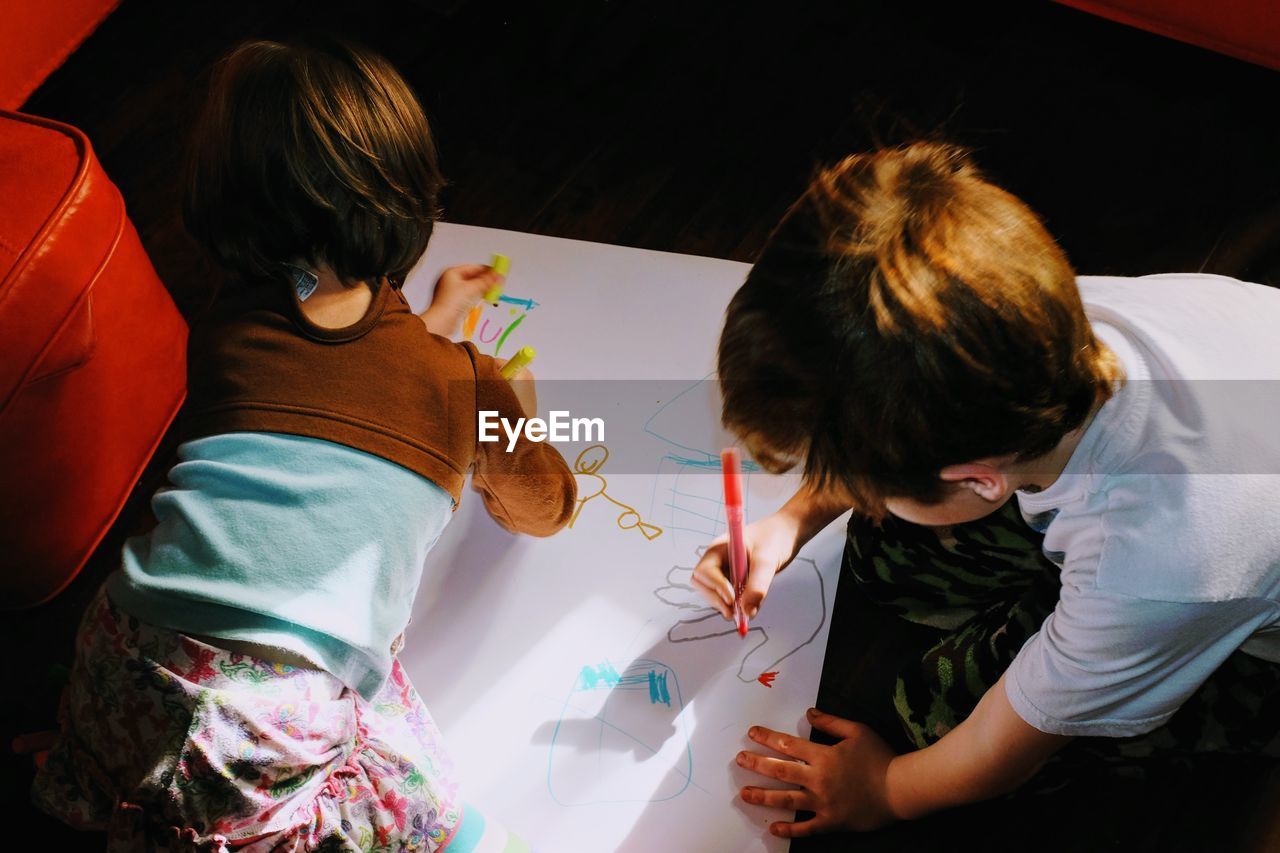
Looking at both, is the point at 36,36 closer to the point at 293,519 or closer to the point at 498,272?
the point at 498,272

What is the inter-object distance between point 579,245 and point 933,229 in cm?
52

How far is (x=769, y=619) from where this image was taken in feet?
2.86

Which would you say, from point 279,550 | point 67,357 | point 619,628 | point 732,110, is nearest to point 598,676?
point 619,628

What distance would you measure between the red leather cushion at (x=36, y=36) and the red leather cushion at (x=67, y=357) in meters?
0.41

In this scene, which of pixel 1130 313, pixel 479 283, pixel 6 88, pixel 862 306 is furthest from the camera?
pixel 6 88

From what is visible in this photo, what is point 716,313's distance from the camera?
0.99m

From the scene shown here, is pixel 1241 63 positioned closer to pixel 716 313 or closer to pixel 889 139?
pixel 889 139

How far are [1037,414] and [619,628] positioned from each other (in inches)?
15.9

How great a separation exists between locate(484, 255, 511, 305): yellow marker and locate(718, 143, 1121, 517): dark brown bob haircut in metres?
0.41

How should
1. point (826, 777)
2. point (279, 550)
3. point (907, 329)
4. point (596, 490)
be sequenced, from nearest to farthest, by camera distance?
point (907, 329) < point (279, 550) < point (826, 777) < point (596, 490)

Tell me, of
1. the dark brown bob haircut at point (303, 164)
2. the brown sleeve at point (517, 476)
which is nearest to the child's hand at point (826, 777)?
the brown sleeve at point (517, 476)

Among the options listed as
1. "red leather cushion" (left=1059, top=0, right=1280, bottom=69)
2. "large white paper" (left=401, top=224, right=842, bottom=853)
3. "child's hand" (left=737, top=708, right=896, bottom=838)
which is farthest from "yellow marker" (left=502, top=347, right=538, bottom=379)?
"red leather cushion" (left=1059, top=0, right=1280, bottom=69)

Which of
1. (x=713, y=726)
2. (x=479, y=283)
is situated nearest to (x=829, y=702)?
(x=713, y=726)

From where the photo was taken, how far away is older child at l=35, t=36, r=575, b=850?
2.21ft
